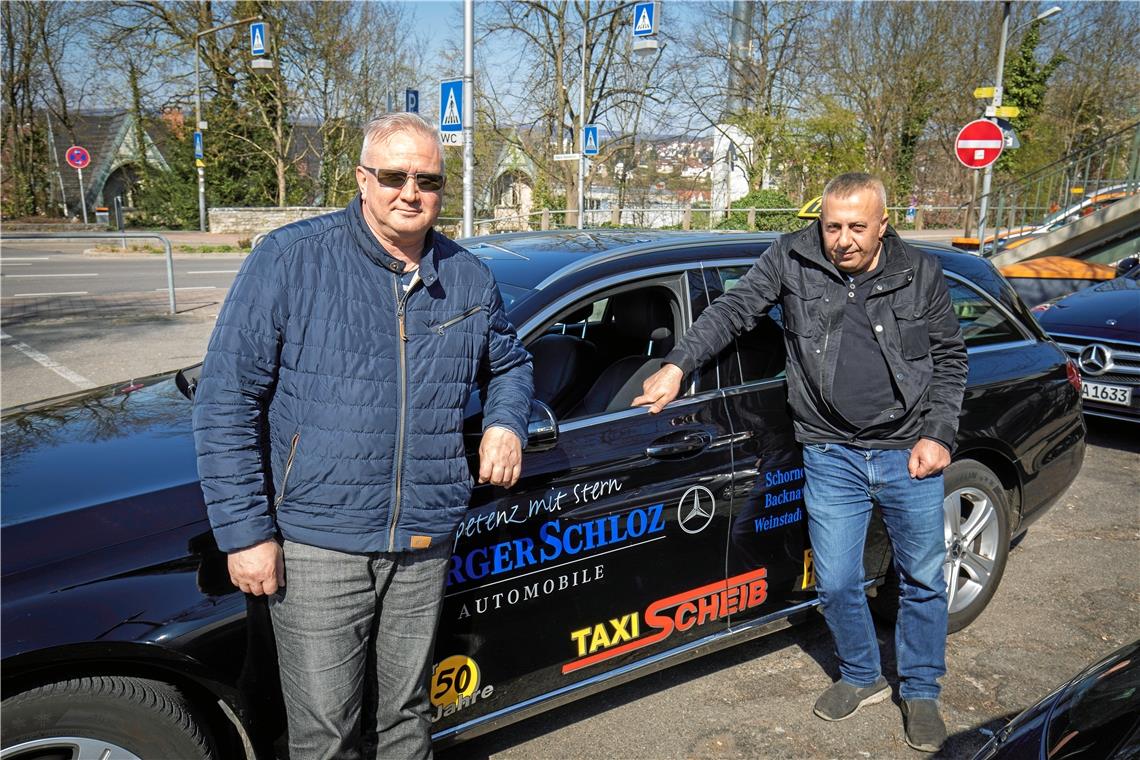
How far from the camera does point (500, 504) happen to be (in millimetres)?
2508

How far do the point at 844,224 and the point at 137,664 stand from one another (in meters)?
2.41

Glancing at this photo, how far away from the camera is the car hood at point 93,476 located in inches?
80.0

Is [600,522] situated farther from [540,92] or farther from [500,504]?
[540,92]

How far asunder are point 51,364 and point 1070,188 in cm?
1705

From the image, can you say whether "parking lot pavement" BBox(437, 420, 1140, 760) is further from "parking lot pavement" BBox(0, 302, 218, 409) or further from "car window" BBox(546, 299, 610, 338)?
"parking lot pavement" BBox(0, 302, 218, 409)

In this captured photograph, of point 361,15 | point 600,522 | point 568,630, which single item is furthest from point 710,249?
point 361,15

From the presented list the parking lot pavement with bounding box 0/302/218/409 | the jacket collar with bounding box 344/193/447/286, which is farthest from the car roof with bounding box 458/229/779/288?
the parking lot pavement with bounding box 0/302/218/409

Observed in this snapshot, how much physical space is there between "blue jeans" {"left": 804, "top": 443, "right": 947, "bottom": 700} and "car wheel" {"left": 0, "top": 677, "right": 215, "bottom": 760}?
6.89ft

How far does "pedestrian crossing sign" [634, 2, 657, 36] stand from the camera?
54.3 feet

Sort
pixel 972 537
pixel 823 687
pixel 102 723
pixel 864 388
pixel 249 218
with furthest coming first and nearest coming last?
1. pixel 249 218
2. pixel 972 537
3. pixel 823 687
4. pixel 864 388
5. pixel 102 723

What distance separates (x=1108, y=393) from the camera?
6629 millimetres

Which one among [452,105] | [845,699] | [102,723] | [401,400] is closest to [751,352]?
[845,699]

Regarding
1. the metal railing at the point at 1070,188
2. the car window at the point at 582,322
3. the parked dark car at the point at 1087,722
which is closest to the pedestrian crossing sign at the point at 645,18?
the metal railing at the point at 1070,188

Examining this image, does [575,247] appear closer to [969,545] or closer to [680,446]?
[680,446]
